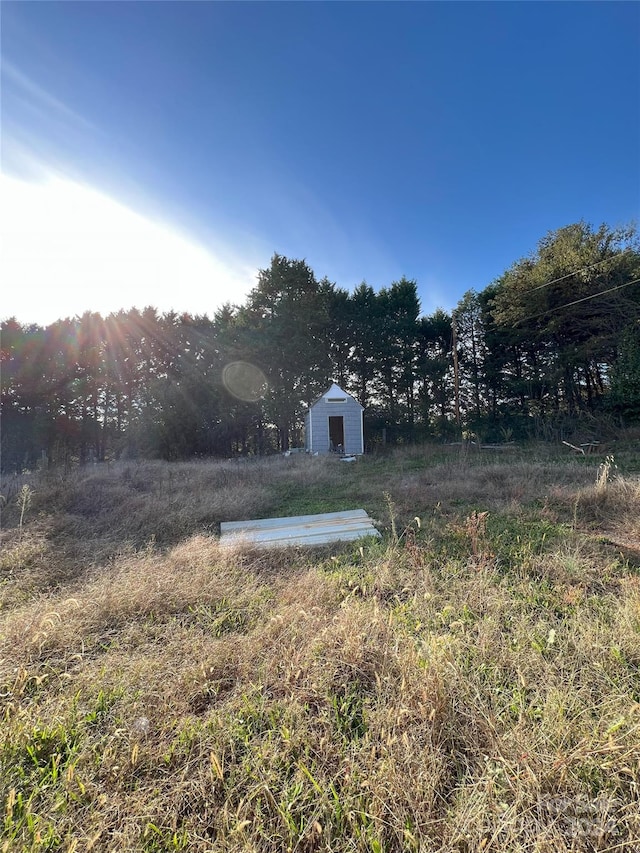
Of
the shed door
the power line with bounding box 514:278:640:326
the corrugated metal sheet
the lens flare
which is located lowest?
the corrugated metal sheet

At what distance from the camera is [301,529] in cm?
436

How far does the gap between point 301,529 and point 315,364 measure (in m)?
15.0

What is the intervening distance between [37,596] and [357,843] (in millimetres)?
2930

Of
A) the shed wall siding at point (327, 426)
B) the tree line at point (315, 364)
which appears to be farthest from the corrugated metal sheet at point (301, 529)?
the tree line at point (315, 364)

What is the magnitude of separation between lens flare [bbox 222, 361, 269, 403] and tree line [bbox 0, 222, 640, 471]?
0.24 ft

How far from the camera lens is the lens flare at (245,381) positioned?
17.2 meters

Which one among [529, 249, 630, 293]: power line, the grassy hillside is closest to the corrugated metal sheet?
the grassy hillside

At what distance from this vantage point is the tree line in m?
14.0

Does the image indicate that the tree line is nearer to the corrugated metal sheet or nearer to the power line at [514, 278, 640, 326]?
the power line at [514, 278, 640, 326]

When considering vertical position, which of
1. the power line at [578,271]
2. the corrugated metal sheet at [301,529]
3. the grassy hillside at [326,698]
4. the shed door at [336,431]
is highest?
the power line at [578,271]

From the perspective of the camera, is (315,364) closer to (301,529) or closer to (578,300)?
(578,300)

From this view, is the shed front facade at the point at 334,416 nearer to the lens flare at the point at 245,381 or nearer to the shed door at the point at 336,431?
the shed door at the point at 336,431

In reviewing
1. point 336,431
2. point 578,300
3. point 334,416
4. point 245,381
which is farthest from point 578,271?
point 245,381

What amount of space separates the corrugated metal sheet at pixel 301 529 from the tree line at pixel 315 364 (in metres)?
12.0
